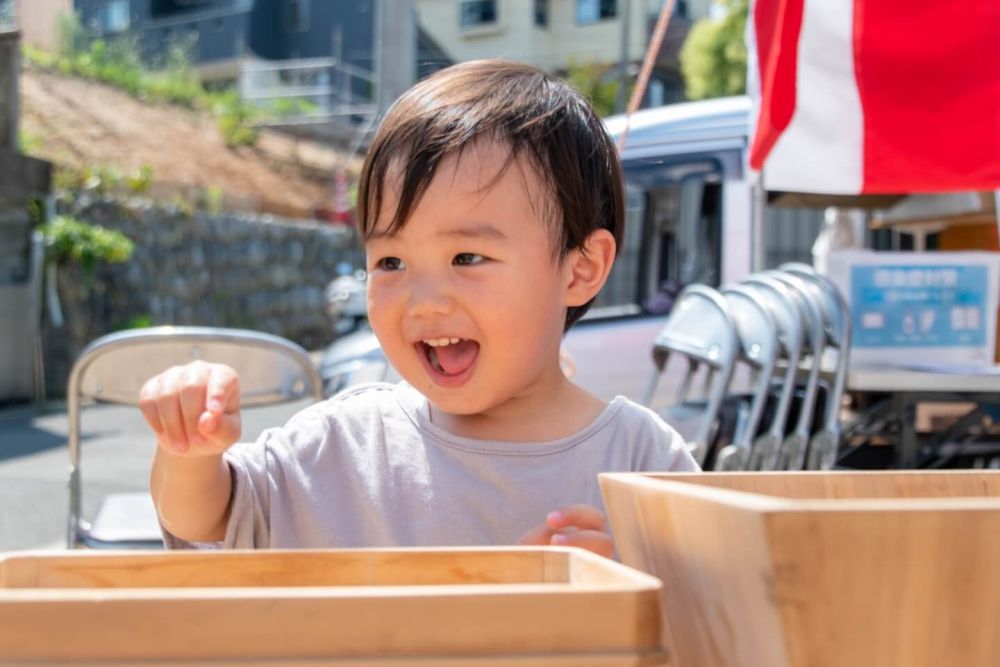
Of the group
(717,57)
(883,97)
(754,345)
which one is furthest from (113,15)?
(883,97)

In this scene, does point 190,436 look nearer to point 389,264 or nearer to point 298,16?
point 389,264

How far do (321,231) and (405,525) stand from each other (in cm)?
1441

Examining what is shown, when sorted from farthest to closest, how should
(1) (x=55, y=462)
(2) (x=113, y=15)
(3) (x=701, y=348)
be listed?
1. (2) (x=113, y=15)
2. (1) (x=55, y=462)
3. (3) (x=701, y=348)

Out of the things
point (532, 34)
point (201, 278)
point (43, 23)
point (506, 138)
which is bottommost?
point (201, 278)

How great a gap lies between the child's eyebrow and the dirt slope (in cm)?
1420

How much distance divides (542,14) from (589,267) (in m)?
24.5

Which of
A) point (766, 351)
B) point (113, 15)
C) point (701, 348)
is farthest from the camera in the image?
point (113, 15)

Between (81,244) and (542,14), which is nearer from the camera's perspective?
(81,244)

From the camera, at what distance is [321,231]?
50.1ft

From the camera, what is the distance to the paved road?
5.04 m

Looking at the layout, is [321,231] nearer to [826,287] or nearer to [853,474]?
[826,287]

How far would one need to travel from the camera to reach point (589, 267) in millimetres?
1243

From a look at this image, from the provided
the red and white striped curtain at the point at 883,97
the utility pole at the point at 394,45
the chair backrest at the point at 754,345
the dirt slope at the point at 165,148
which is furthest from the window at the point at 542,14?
the red and white striped curtain at the point at 883,97

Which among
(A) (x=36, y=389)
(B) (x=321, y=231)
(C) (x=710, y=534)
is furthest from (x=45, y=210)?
(C) (x=710, y=534)
